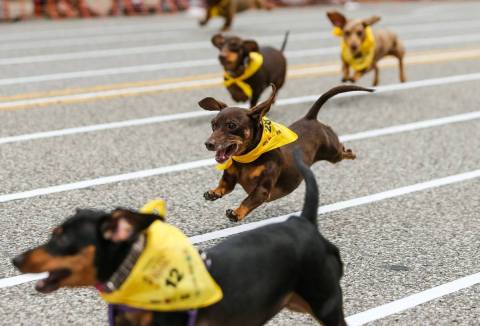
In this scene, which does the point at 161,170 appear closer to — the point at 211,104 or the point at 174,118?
the point at 211,104

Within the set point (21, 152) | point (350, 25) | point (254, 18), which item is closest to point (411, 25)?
point (254, 18)

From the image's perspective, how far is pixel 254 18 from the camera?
17.0 meters

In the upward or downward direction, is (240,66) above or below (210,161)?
above

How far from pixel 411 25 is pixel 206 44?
549 centimetres

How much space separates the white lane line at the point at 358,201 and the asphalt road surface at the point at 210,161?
0.02 metres

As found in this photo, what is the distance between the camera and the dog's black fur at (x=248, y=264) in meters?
2.59

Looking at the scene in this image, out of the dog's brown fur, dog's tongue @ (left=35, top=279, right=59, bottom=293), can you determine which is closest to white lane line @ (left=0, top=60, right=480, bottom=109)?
the dog's brown fur

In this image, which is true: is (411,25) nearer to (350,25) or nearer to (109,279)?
(350,25)

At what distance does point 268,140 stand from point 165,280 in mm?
2125

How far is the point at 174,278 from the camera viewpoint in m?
2.64

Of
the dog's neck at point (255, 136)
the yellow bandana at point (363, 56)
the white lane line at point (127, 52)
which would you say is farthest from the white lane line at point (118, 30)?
the dog's neck at point (255, 136)

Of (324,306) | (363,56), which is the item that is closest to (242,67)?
(363,56)

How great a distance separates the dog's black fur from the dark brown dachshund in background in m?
1.34

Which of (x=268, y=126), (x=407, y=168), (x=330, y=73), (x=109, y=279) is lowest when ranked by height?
(x=330, y=73)
